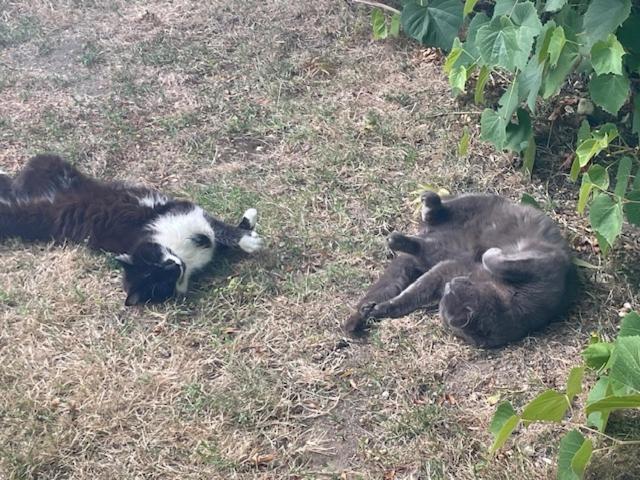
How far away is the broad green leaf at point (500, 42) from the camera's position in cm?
362

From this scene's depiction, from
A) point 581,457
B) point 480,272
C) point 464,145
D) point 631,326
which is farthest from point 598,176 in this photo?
point 581,457

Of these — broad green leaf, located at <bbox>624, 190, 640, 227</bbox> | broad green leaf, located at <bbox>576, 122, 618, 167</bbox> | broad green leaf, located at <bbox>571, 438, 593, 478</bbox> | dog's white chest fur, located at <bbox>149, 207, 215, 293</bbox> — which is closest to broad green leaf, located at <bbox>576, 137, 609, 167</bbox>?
broad green leaf, located at <bbox>576, 122, 618, 167</bbox>

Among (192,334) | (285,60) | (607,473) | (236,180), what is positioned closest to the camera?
(607,473)

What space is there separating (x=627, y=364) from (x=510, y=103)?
82.0 inches

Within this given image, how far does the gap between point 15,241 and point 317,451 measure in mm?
2413

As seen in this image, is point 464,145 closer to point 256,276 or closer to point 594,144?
point 594,144

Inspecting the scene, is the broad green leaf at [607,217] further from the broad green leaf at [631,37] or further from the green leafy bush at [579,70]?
the broad green leaf at [631,37]

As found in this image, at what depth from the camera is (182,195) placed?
4773 millimetres

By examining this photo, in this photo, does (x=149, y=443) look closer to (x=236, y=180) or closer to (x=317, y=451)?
(x=317, y=451)

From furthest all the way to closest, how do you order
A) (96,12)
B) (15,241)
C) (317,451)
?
(96,12) → (15,241) → (317,451)

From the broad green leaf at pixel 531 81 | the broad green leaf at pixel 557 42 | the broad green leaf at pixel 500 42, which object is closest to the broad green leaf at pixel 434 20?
the broad green leaf at pixel 531 81

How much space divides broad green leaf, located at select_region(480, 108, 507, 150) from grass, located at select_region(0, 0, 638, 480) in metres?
0.35

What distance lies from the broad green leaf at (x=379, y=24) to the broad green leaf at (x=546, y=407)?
3.55 metres

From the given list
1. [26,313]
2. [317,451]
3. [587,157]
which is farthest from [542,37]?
[26,313]
